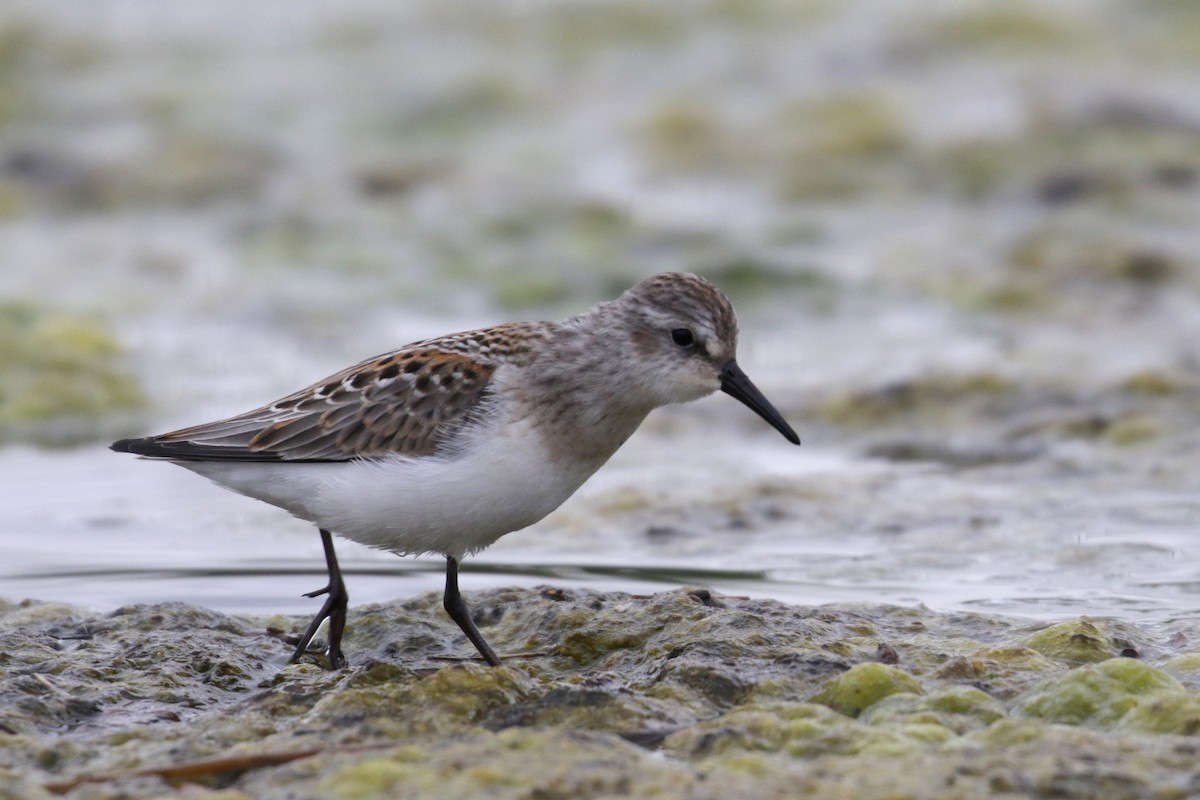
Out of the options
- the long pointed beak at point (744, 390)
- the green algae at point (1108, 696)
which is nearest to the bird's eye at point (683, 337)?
the long pointed beak at point (744, 390)

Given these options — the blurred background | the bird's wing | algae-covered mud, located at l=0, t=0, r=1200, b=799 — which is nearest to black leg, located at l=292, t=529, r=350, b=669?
algae-covered mud, located at l=0, t=0, r=1200, b=799

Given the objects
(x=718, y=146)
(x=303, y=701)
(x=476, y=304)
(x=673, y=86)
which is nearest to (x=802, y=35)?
(x=673, y=86)

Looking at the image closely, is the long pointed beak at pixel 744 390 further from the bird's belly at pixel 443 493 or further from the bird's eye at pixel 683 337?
the bird's belly at pixel 443 493

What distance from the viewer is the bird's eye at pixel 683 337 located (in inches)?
208

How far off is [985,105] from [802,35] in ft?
7.51

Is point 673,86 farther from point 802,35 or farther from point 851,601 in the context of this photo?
point 851,601

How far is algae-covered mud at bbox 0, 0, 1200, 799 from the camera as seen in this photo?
162 inches

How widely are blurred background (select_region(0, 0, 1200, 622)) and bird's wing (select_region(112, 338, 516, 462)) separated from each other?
87 centimetres

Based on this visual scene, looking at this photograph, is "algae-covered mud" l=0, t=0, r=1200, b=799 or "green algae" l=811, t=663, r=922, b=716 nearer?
"algae-covered mud" l=0, t=0, r=1200, b=799

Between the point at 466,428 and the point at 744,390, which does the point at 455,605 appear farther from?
the point at 744,390

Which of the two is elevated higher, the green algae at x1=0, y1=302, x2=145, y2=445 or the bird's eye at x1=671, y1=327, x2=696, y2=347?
the green algae at x1=0, y1=302, x2=145, y2=445

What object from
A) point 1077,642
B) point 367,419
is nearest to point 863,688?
point 1077,642

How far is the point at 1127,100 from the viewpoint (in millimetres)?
13320

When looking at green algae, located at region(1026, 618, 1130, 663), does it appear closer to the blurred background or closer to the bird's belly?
the blurred background
